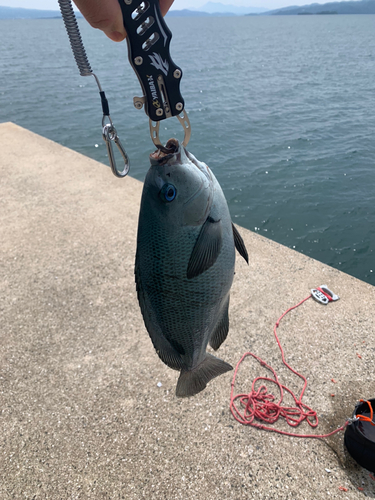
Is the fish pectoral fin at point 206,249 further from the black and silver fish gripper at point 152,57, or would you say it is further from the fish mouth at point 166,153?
the black and silver fish gripper at point 152,57

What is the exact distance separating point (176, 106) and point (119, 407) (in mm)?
2689

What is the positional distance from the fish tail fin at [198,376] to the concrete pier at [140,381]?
130 centimetres

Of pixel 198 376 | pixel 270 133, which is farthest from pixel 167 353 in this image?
pixel 270 133

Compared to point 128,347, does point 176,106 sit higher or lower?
higher

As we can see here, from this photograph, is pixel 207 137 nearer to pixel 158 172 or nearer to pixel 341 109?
pixel 341 109

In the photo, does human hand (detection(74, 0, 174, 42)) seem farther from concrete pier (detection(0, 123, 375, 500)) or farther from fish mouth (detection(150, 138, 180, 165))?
concrete pier (detection(0, 123, 375, 500))

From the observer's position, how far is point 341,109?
16484 mm

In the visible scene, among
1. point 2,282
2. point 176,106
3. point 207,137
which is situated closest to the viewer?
point 176,106

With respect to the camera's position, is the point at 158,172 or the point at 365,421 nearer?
the point at 158,172

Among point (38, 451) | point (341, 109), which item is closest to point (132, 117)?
point (341, 109)

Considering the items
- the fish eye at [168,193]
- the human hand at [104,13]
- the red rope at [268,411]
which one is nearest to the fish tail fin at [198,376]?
the fish eye at [168,193]

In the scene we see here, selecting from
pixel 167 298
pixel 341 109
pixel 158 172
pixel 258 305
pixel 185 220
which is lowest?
pixel 341 109

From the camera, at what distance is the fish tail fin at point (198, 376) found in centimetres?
186

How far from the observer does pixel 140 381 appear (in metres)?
3.41
